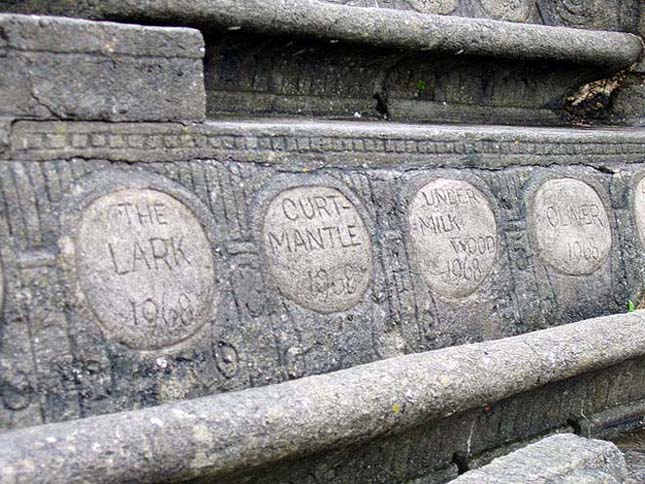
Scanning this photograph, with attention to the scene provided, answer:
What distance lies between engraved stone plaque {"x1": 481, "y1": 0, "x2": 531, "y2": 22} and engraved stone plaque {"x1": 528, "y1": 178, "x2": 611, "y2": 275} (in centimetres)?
117

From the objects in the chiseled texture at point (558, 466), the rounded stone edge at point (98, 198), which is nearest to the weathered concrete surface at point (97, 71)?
the rounded stone edge at point (98, 198)

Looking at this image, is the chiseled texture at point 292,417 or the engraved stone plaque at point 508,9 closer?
the chiseled texture at point 292,417

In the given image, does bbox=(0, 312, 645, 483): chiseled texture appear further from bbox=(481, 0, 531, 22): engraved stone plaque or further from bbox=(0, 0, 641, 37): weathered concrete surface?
bbox=(481, 0, 531, 22): engraved stone plaque

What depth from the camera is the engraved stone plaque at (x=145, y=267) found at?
2.17 m

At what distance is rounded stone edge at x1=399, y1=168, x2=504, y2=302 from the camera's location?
2828mm

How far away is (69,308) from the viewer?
2.10 metres

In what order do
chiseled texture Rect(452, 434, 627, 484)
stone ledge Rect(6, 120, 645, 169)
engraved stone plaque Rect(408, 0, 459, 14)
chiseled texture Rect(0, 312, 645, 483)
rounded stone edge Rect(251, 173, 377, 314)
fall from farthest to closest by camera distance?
engraved stone plaque Rect(408, 0, 459, 14) < rounded stone edge Rect(251, 173, 377, 314) < stone ledge Rect(6, 120, 645, 169) < chiseled texture Rect(452, 434, 627, 484) < chiseled texture Rect(0, 312, 645, 483)

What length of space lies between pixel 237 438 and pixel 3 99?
3.37ft

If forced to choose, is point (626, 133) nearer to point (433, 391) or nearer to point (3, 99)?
point (433, 391)

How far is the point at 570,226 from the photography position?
130 inches

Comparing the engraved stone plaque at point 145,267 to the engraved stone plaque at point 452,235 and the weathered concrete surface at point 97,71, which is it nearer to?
the weathered concrete surface at point 97,71

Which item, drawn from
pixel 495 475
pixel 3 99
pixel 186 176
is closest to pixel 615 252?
pixel 495 475

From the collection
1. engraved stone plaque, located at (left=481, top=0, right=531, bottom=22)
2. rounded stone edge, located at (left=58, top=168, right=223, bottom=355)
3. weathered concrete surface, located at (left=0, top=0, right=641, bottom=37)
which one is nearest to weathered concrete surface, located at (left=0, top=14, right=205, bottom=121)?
rounded stone edge, located at (left=58, top=168, right=223, bottom=355)

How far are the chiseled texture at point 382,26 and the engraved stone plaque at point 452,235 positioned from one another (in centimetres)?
76
